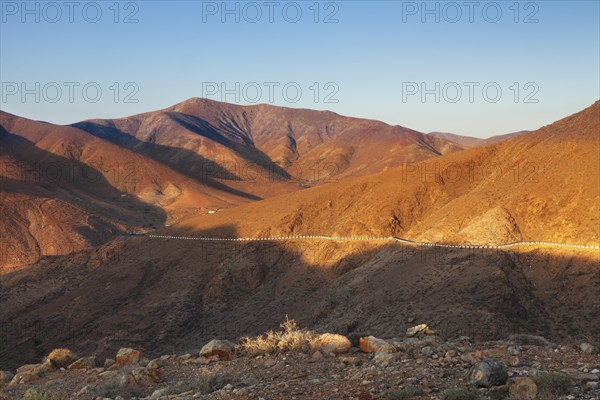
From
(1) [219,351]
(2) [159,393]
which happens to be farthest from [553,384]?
(1) [219,351]

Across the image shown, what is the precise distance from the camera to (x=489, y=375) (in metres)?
7.18

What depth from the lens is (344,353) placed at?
1070 cm

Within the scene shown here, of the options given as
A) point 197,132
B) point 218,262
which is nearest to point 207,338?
point 218,262

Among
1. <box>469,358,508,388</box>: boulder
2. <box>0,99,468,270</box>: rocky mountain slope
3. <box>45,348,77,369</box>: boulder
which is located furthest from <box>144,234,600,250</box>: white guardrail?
<box>0,99,468,270</box>: rocky mountain slope

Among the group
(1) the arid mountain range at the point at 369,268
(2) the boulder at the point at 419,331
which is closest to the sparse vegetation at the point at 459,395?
(2) the boulder at the point at 419,331

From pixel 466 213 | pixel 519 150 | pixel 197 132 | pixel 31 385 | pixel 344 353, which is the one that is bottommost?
pixel 31 385

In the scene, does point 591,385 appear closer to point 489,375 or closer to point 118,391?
point 489,375

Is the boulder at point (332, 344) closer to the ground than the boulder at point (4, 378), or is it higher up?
higher up

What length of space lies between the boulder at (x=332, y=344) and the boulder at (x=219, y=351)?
6.93 ft

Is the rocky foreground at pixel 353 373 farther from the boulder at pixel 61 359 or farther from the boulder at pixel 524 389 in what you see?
the boulder at pixel 61 359

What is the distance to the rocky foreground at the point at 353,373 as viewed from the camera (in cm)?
714

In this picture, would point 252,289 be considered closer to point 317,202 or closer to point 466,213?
point 317,202

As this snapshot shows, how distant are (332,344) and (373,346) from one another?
822 mm

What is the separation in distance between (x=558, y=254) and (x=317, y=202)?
50.4 feet
